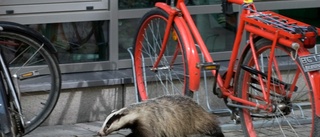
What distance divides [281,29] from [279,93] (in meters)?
0.50

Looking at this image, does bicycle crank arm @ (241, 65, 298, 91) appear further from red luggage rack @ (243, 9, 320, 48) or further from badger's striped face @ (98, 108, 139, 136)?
badger's striped face @ (98, 108, 139, 136)

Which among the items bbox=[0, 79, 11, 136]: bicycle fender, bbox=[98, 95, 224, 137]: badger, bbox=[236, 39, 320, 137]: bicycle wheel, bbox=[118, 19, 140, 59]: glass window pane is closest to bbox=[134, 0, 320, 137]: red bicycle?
bbox=[236, 39, 320, 137]: bicycle wheel

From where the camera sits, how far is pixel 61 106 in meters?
6.84

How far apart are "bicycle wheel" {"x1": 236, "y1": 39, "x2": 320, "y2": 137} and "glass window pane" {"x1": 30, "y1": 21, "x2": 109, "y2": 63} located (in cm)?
197

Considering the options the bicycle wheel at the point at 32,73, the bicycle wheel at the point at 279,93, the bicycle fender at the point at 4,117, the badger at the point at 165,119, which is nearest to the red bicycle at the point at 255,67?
the bicycle wheel at the point at 279,93

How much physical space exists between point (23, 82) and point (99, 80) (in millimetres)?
706

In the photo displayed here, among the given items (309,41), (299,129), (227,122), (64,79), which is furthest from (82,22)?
(309,41)

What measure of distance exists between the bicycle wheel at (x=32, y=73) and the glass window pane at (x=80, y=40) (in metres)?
0.49

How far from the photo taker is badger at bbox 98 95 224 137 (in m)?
5.37

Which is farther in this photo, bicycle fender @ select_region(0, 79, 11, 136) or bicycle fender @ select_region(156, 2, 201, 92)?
bicycle fender @ select_region(156, 2, 201, 92)

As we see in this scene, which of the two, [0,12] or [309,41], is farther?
[0,12]

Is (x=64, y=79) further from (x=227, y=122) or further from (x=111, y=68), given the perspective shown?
(x=227, y=122)

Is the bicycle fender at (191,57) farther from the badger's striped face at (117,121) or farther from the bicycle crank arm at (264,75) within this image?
the badger's striped face at (117,121)

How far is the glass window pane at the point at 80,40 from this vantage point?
23.0 ft
